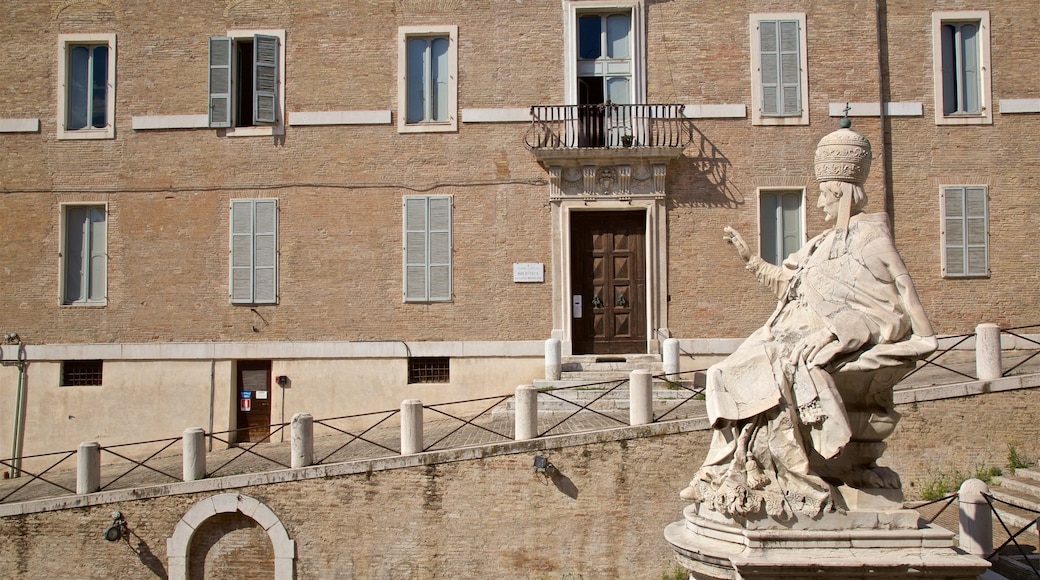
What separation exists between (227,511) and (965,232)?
12.4 meters

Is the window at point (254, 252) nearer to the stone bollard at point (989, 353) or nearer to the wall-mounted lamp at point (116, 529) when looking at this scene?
the wall-mounted lamp at point (116, 529)

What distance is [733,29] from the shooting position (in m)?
15.6

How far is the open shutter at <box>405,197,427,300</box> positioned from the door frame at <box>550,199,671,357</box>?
2.23 metres

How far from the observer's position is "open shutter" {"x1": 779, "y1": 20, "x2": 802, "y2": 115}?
15.5m

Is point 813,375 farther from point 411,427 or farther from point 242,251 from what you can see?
point 242,251

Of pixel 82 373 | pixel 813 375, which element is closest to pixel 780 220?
pixel 813 375

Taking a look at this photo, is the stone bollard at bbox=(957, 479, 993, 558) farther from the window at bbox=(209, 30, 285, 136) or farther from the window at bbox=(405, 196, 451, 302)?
the window at bbox=(209, 30, 285, 136)

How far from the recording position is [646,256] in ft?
51.0

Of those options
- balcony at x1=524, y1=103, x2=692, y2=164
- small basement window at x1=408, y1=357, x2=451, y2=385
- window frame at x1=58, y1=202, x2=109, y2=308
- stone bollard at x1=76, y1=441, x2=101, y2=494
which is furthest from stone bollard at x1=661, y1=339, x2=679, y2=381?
window frame at x1=58, y1=202, x2=109, y2=308

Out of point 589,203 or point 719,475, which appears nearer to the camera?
point 719,475

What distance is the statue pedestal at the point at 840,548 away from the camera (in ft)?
15.9

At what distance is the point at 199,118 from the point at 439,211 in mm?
4500

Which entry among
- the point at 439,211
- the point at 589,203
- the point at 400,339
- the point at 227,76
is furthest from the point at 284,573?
the point at 227,76

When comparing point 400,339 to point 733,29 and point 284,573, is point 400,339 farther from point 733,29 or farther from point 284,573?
point 733,29
